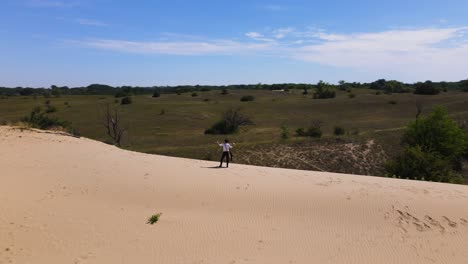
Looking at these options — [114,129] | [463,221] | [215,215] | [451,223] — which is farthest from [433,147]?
[114,129]

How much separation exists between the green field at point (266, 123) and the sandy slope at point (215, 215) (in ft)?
40.8

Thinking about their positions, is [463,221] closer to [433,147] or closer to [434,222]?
[434,222]

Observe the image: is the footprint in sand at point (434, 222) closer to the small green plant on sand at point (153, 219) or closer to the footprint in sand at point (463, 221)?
the footprint in sand at point (463, 221)

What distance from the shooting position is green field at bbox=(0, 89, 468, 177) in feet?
96.3

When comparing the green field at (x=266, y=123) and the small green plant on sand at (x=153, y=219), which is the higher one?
the small green plant on sand at (x=153, y=219)

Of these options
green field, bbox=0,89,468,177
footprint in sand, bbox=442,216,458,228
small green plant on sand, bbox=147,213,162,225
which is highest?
small green plant on sand, bbox=147,213,162,225

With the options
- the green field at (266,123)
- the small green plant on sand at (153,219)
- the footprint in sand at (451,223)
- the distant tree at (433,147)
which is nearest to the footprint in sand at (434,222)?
the footprint in sand at (451,223)

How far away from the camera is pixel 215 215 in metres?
11.9

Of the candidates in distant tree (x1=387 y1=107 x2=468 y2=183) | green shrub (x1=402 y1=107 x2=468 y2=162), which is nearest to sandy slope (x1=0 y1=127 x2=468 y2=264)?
distant tree (x1=387 y1=107 x2=468 y2=183)

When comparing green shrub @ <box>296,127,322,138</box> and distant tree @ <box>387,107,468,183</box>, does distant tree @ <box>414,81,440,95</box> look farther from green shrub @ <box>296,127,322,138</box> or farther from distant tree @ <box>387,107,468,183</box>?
distant tree @ <box>387,107,468,183</box>

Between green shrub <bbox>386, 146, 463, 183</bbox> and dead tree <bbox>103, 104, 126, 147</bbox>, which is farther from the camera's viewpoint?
dead tree <bbox>103, 104, 126, 147</bbox>

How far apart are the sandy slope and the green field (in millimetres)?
12424

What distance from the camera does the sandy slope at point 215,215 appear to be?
9.65m

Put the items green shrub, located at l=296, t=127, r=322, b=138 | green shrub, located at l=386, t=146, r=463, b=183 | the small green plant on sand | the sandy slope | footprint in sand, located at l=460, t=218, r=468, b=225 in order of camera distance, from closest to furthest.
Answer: the sandy slope, the small green plant on sand, footprint in sand, located at l=460, t=218, r=468, b=225, green shrub, located at l=386, t=146, r=463, b=183, green shrub, located at l=296, t=127, r=322, b=138
